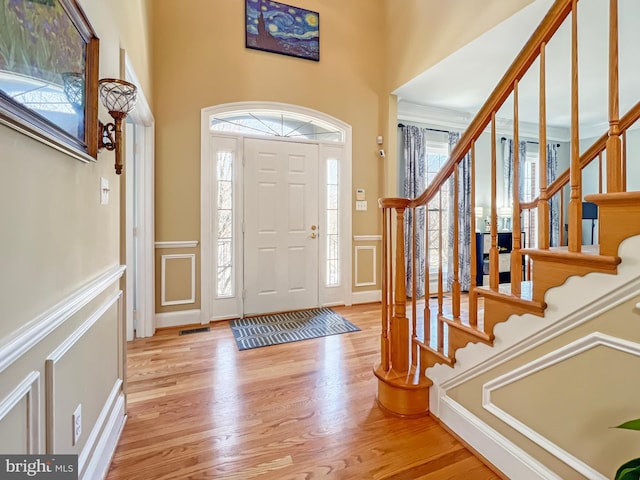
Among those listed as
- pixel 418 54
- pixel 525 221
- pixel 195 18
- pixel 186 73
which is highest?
pixel 195 18

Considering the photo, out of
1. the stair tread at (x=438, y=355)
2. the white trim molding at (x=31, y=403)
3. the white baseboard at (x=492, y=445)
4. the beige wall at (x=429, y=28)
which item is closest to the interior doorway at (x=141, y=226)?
the white trim molding at (x=31, y=403)

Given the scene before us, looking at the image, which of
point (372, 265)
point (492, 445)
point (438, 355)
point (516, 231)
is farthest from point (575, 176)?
point (372, 265)

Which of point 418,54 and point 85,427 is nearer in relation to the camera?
point 85,427

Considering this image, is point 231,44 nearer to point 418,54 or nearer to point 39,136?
point 418,54

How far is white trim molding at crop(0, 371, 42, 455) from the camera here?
2.64 ft

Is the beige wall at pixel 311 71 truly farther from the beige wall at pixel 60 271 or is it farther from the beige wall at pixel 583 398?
the beige wall at pixel 583 398

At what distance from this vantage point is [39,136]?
0.88 m

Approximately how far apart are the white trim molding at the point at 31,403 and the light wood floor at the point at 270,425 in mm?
723

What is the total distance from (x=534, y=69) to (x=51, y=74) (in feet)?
13.8

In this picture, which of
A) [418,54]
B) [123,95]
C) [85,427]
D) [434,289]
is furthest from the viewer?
[434,289]

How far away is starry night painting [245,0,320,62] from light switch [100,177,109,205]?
2.77 m

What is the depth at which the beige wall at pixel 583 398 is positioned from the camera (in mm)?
1030

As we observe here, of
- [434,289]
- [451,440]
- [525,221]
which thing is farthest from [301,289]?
[525,221]

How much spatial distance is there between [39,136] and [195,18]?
323 centimetres
